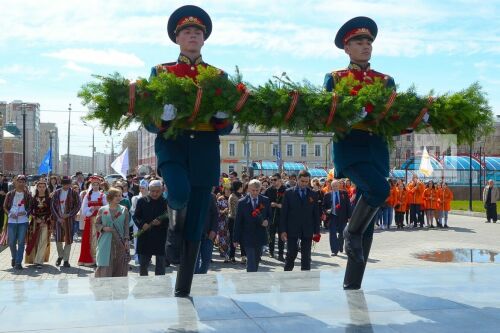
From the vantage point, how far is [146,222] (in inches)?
395

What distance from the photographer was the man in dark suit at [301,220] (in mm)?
11109

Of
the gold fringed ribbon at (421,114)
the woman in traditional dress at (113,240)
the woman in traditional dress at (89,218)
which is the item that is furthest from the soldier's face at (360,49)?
the woman in traditional dress at (89,218)

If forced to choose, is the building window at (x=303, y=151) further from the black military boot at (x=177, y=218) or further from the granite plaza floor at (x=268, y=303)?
the black military boot at (x=177, y=218)

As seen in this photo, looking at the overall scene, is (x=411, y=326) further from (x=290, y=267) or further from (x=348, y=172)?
(x=290, y=267)

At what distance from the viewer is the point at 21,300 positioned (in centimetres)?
559

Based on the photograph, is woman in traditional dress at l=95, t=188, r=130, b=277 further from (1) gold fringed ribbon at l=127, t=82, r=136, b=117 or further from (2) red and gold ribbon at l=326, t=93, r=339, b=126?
(2) red and gold ribbon at l=326, t=93, r=339, b=126

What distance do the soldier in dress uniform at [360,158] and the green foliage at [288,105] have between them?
0.19 metres

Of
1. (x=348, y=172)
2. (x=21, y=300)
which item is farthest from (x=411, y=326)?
(x=21, y=300)

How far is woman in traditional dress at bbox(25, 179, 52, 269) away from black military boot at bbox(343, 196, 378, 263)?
30.4ft

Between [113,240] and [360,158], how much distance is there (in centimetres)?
489

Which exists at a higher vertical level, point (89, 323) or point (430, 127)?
point (430, 127)

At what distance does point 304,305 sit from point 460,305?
1339 mm

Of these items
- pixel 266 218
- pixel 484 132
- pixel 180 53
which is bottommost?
pixel 266 218

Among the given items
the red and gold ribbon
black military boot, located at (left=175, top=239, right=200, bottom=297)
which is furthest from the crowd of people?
the red and gold ribbon
